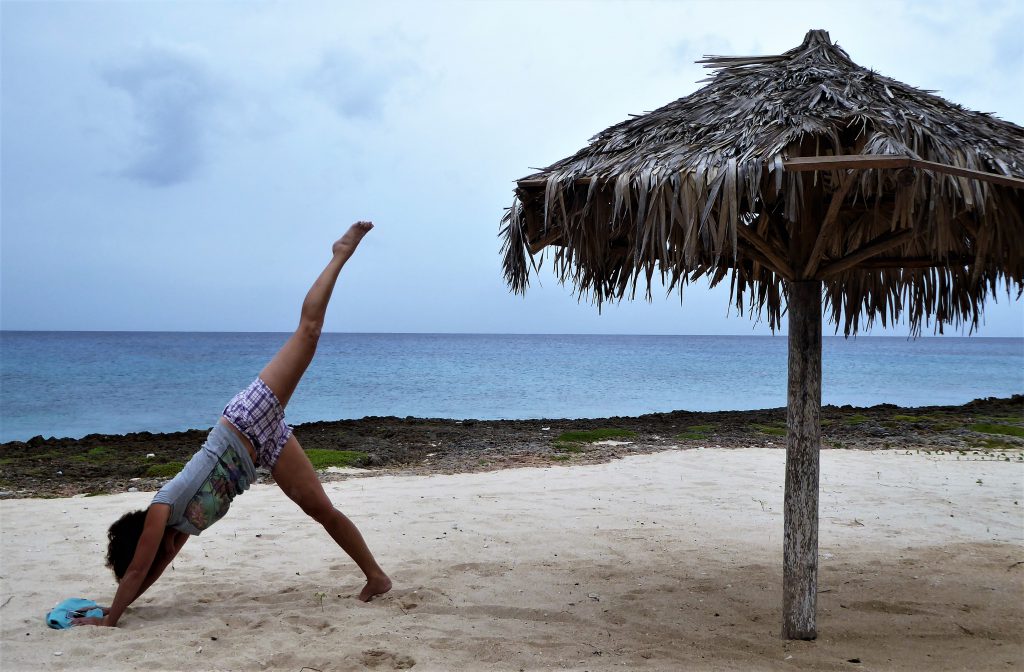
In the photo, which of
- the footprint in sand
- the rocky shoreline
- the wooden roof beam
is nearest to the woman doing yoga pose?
the footprint in sand

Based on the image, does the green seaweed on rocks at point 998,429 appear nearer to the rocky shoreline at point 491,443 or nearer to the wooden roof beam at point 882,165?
the rocky shoreline at point 491,443

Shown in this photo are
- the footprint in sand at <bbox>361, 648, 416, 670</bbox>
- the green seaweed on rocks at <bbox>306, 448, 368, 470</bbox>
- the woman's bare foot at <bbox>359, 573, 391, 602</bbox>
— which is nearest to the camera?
the footprint in sand at <bbox>361, 648, 416, 670</bbox>

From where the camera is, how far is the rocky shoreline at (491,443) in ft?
29.7

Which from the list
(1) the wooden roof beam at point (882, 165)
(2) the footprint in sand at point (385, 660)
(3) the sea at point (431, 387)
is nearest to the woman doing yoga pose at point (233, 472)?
(2) the footprint in sand at point (385, 660)

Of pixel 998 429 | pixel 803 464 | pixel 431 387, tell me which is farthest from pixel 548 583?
pixel 431 387

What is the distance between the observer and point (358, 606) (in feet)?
13.0

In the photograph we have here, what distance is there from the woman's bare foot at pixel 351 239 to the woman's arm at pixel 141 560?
141 centimetres

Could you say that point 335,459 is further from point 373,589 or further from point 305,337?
point 305,337

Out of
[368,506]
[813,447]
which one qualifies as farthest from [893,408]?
[813,447]

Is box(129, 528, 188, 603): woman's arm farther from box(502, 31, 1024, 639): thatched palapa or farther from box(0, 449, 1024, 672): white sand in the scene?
box(502, 31, 1024, 639): thatched palapa

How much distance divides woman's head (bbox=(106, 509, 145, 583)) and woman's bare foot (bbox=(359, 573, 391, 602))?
3.72 feet

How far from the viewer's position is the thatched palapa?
2.98 meters

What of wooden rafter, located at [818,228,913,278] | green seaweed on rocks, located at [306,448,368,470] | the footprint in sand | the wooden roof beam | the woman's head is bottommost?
the footprint in sand

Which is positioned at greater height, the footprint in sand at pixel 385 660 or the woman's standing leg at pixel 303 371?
the woman's standing leg at pixel 303 371
